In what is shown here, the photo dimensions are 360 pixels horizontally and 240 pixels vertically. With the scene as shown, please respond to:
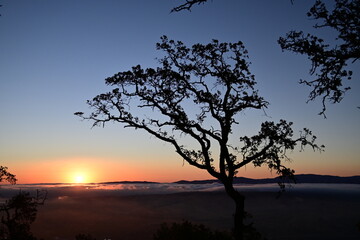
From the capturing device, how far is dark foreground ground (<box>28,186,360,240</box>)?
192 feet

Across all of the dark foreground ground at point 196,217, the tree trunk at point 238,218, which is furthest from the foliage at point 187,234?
the dark foreground ground at point 196,217

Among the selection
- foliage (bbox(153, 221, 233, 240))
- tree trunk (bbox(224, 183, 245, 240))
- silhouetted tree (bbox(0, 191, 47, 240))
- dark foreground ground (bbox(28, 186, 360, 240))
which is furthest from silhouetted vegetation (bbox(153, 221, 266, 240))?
dark foreground ground (bbox(28, 186, 360, 240))

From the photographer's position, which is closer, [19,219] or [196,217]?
[19,219]

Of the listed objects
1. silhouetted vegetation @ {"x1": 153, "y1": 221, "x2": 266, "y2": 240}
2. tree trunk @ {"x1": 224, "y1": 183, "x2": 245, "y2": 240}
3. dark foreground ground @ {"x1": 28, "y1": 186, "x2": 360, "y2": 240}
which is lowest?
dark foreground ground @ {"x1": 28, "y1": 186, "x2": 360, "y2": 240}

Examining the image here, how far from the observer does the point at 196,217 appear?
80562mm

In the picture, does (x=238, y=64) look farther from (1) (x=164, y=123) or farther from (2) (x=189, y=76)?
(1) (x=164, y=123)

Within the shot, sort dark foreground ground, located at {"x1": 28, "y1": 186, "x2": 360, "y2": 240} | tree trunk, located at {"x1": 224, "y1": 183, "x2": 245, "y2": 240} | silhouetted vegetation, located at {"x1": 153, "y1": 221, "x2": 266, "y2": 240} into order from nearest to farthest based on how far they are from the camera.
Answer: tree trunk, located at {"x1": 224, "y1": 183, "x2": 245, "y2": 240}, silhouetted vegetation, located at {"x1": 153, "y1": 221, "x2": 266, "y2": 240}, dark foreground ground, located at {"x1": 28, "y1": 186, "x2": 360, "y2": 240}

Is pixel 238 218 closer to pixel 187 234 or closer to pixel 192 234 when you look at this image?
pixel 192 234

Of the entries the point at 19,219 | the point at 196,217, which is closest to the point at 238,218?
the point at 19,219

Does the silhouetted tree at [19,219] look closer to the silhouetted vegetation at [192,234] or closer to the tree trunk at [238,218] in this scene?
the silhouetted vegetation at [192,234]

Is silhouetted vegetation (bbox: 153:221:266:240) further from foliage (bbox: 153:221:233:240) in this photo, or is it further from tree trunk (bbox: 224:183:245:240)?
tree trunk (bbox: 224:183:245:240)

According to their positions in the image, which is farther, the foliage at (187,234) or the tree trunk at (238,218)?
the foliage at (187,234)

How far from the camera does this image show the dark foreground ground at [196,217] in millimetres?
58562

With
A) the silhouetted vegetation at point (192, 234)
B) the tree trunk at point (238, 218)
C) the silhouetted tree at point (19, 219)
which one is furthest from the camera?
the silhouetted vegetation at point (192, 234)
